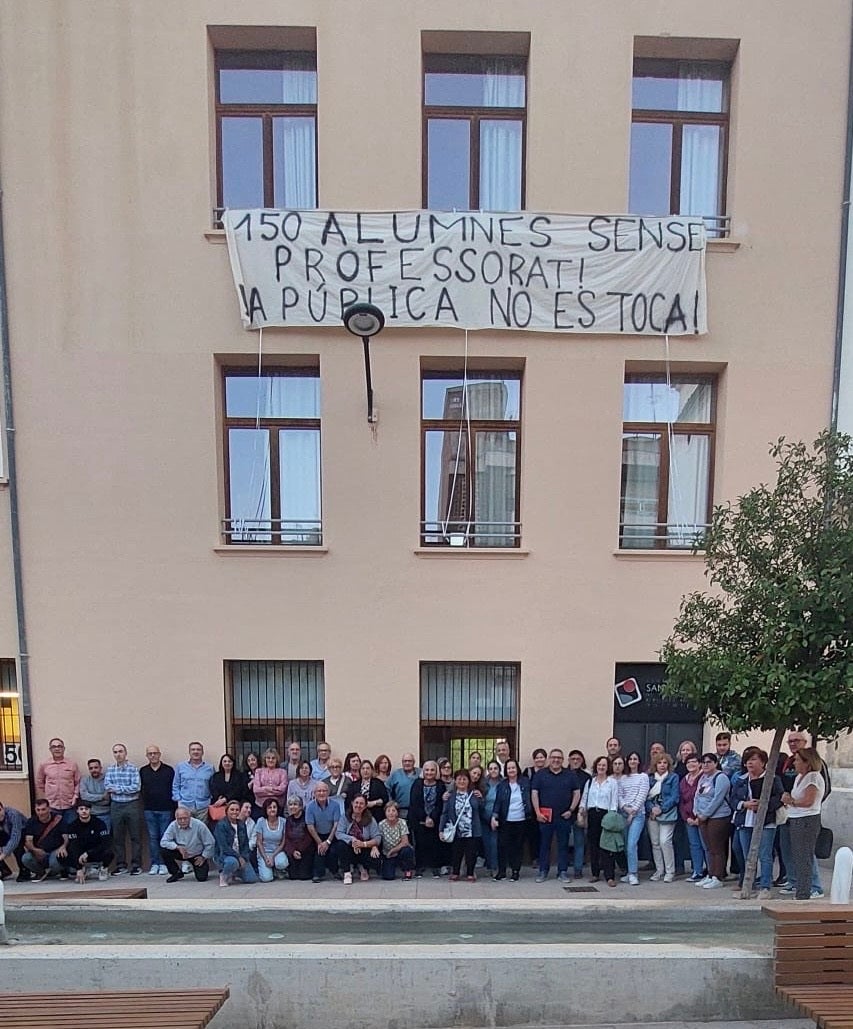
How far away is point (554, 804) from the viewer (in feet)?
24.7

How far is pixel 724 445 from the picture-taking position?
850 cm

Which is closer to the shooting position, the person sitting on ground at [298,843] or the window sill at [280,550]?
the person sitting on ground at [298,843]

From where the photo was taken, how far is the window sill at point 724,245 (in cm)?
822

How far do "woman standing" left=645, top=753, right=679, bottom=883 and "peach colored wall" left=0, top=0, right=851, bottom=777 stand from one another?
1.08m

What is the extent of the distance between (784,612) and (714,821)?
3.00 metres

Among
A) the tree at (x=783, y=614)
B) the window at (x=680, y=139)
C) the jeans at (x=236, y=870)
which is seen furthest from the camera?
the window at (x=680, y=139)

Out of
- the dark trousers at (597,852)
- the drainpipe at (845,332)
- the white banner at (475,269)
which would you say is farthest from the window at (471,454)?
the drainpipe at (845,332)

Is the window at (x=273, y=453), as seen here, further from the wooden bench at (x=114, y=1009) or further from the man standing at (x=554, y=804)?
the wooden bench at (x=114, y=1009)

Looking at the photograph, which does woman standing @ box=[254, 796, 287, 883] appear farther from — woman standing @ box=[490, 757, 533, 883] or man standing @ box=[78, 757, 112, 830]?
woman standing @ box=[490, 757, 533, 883]

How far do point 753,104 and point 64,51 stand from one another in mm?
8744

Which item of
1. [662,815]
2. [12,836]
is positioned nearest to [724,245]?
[662,815]

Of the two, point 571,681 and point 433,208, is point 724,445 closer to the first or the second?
point 571,681

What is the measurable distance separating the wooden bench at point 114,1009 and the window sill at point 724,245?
9237 millimetres

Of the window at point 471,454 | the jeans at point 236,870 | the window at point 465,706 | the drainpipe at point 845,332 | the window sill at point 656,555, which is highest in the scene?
the drainpipe at point 845,332
